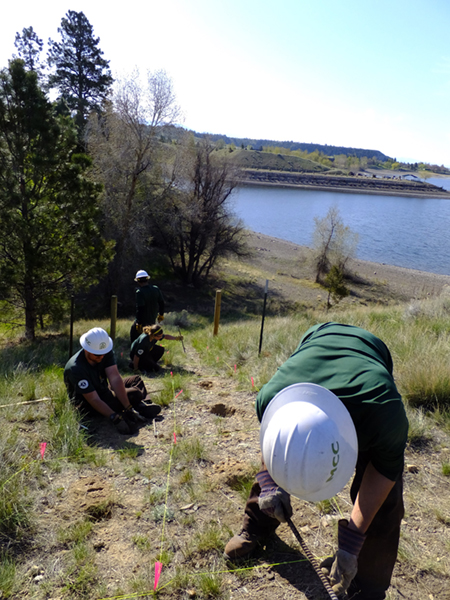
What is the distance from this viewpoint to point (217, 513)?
3.49m

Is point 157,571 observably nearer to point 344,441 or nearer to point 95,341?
point 344,441

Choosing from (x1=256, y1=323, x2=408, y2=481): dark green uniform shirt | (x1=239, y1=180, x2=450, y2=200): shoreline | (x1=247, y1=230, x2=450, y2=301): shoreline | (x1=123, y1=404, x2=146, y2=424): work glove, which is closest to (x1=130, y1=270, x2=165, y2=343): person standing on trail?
(x1=123, y1=404, x2=146, y2=424): work glove

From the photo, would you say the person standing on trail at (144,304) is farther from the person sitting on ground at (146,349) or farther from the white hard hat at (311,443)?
the white hard hat at (311,443)

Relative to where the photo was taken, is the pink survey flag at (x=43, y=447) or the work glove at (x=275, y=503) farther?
the pink survey flag at (x=43, y=447)

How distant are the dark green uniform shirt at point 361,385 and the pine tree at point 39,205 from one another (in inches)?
376

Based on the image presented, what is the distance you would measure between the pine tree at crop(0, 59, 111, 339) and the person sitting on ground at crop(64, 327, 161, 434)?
259 inches

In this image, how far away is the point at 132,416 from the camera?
196 inches

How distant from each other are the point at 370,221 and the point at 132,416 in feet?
206

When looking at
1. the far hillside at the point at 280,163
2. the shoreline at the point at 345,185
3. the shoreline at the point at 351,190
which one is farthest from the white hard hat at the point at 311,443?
the far hillside at the point at 280,163

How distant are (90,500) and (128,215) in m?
18.0

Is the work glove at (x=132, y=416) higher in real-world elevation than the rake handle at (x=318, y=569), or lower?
lower

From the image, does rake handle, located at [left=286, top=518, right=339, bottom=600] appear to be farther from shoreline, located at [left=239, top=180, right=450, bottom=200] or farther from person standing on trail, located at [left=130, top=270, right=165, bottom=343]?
shoreline, located at [left=239, top=180, right=450, bottom=200]

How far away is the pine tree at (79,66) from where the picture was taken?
95.0 ft

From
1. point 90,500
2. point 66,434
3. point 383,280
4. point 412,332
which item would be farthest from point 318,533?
point 383,280
